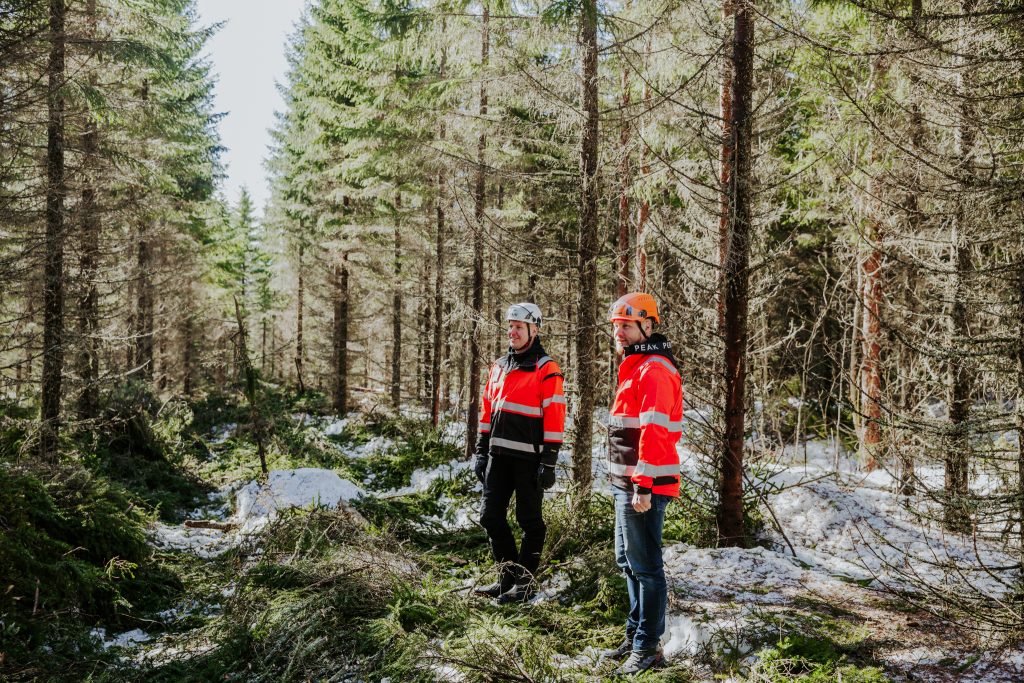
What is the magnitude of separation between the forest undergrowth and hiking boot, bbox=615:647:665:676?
0.11 meters

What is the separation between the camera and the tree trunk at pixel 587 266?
7.41 m

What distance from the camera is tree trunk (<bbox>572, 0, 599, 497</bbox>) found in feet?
24.3

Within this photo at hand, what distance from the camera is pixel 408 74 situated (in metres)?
16.2

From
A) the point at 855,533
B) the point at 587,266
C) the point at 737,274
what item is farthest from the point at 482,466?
the point at 855,533

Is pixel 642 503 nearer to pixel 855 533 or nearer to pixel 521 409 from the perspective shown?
pixel 521 409

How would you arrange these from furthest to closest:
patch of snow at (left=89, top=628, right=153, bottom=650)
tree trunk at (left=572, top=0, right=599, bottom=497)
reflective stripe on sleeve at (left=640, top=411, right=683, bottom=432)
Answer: tree trunk at (left=572, top=0, right=599, bottom=497) < patch of snow at (left=89, top=628, right=153, bottom=650) < reflective stripe on sleeve at (left=640, top=411, right=683, bottom=432)

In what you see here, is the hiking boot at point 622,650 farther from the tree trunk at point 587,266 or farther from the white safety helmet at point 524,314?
the tree trunk at point 587,266

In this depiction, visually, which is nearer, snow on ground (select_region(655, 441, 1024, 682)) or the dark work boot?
snow on ground (select_region(655, 441, 1024, 682))

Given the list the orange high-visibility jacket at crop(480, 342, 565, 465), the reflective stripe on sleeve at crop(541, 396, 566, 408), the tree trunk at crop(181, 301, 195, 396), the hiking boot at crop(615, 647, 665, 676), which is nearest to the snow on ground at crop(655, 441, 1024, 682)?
the hiking boot at crop(615, 647, 665, 676)

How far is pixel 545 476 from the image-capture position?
524 cm

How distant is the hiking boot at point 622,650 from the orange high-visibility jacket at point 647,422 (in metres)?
1.14

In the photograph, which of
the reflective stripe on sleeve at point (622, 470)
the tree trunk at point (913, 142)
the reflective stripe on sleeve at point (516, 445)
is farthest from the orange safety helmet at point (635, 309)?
the tree trunk at point (913, 142)

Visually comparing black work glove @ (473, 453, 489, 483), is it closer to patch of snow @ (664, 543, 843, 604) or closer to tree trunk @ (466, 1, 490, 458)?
patch of snow @ (664, 543, 843, 604)

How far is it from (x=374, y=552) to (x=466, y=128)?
8.08m
